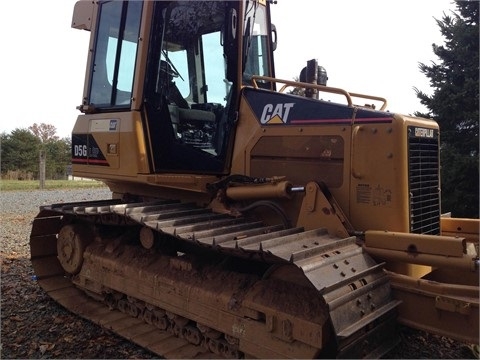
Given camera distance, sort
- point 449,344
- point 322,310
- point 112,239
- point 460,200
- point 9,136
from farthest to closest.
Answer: point 9,136 → point 460,200 → point 112,239 → point 449,344 → point 322,310

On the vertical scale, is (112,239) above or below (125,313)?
above

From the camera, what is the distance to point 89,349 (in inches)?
149

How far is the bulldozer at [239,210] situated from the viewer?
9.86 feet

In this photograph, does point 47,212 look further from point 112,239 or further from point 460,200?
point 460,200

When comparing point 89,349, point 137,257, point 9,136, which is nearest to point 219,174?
point 137,257

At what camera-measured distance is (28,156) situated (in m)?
29.5

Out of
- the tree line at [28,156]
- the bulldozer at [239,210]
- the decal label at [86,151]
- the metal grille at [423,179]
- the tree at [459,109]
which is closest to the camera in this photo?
the bulldozer at [239,210]

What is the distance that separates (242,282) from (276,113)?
1.55 metres

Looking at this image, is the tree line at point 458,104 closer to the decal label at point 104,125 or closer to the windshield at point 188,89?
the windshield at point 188,89

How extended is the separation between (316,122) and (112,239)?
2447 mm

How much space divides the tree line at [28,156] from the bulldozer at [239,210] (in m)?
24.9

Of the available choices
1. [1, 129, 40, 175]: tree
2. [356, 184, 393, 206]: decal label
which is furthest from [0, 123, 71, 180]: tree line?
[356, 184, 393, 206]: decal label

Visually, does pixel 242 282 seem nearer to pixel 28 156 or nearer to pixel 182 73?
pixel 182 73

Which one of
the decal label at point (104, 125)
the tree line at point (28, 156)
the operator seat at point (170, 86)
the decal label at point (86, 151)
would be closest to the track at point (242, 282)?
the decal label at point (86, 151)
